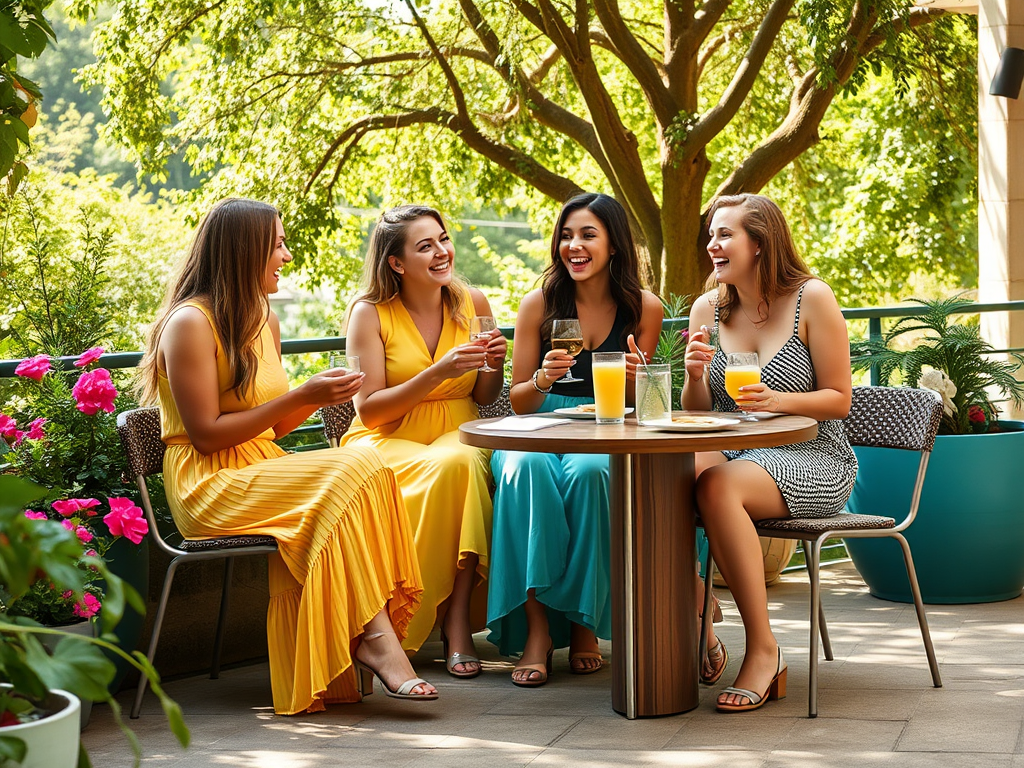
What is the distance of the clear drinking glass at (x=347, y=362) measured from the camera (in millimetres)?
3195

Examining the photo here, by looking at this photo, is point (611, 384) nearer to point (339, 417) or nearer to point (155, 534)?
point (339, 417)

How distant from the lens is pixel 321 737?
3.07 metres

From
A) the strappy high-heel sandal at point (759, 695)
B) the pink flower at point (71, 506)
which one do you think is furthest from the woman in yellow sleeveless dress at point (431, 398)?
the pink flower at point (71, 506)

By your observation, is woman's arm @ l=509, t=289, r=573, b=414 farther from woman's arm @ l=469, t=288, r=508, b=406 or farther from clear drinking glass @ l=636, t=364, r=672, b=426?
clear drinking glass @ l=636, t=364, r=672, b=426

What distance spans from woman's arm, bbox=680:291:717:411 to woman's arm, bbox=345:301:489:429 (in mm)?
685

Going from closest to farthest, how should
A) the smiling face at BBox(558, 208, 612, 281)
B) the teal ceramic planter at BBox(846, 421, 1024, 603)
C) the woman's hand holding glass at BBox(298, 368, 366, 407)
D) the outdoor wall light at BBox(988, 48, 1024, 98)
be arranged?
the woman's hand holding glass at BBox(298, 368, 366, 407), the smiling face at BBox(558, 208, 612, 281), the teal ceramic planter at BBox(846, 421, 1024, 603), the outdoor wall light at BBox(988, 48, 1024, 98)

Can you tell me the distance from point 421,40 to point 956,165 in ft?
19.2

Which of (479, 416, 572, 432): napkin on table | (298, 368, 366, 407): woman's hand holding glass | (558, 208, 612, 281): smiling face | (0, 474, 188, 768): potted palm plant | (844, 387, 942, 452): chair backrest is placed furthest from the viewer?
(558, 208, 612, 281): smiling face

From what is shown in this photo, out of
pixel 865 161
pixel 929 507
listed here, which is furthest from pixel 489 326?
pixel 865 161

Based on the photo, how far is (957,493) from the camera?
14.1ft

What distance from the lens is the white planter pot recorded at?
1396 mm

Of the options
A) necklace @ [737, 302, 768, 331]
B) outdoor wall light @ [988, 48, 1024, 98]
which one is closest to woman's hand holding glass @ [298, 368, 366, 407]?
necklace @ [737, 302, 768, 331]

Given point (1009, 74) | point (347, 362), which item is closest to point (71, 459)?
point (347, 362)

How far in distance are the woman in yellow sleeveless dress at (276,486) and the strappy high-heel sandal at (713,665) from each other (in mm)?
797
